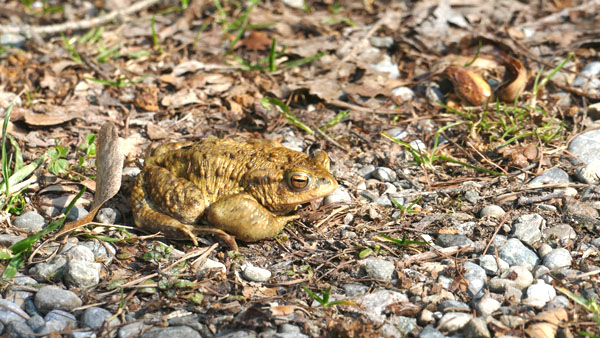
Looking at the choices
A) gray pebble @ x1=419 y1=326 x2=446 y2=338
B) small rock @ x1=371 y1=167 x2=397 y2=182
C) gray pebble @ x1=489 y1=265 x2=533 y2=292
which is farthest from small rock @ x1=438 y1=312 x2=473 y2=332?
small rock @ x1=371 y1=167 x2=397 y2=182

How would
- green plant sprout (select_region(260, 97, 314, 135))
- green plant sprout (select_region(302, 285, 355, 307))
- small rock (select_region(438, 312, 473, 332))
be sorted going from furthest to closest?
green plant sprout (select_region(260, 97, 314, 135)) → green plant sprout (select_region(302, 285, 355, 307)) → small rock (select_region(438, 312, 473, 332))

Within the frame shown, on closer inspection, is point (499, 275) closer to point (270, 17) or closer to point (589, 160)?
point (589, 160)

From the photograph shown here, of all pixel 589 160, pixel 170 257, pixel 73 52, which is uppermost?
pixel 73 52

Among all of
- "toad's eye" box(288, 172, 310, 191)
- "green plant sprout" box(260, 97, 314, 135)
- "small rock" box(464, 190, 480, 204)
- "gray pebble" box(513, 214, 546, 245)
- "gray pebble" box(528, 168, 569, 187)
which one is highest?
"toad's eye" box(288, 172, 310, 191)

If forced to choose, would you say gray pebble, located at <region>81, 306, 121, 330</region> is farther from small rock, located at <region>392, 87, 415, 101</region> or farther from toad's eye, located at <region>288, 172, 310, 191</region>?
small rock, located at <region>392, 87, 415, 101</region>

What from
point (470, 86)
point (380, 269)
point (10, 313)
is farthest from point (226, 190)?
point (470, 86)

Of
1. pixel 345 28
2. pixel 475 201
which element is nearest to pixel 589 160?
pixel 475 201
